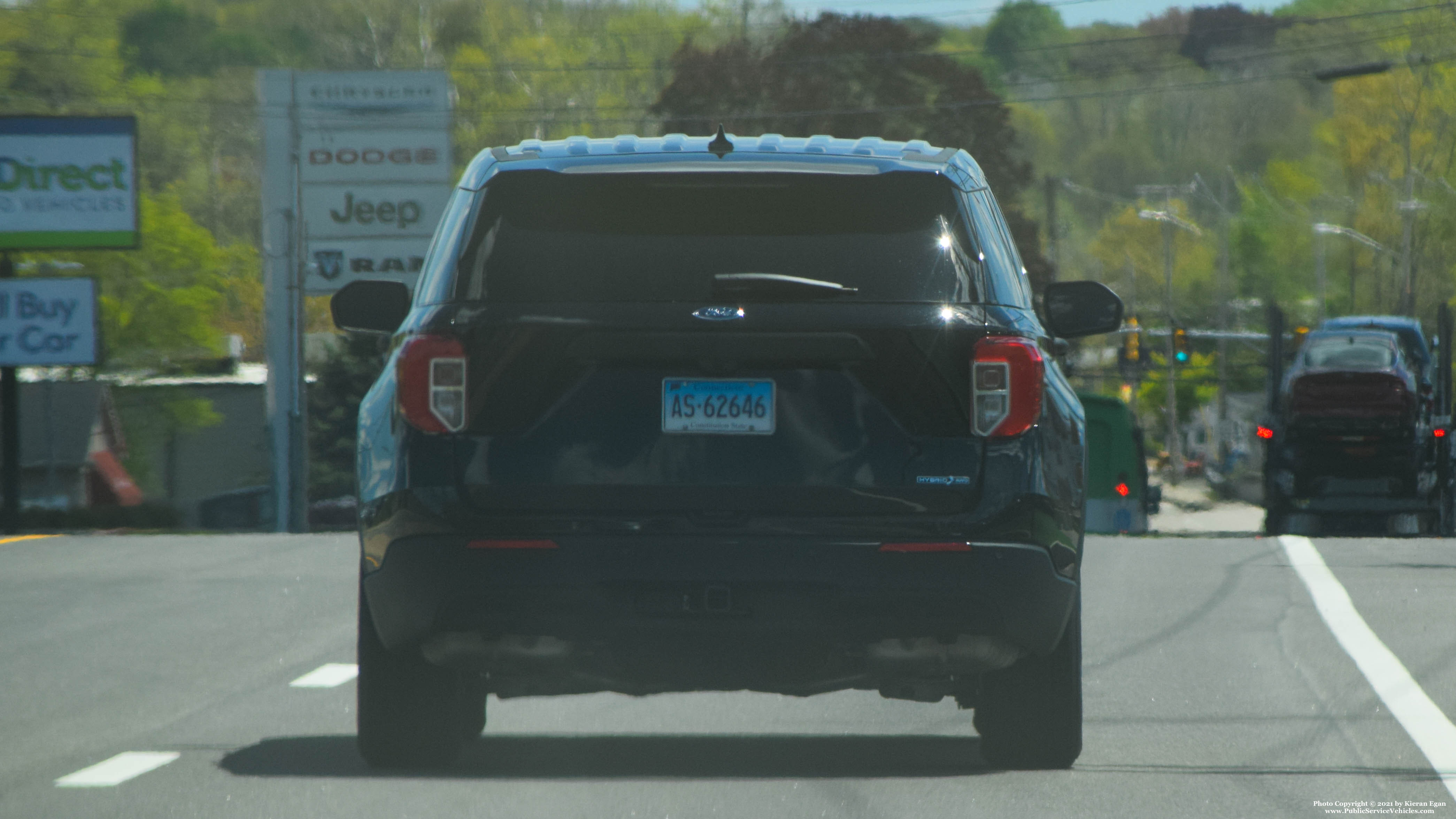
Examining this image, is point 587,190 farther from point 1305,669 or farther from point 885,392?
point 1305,669

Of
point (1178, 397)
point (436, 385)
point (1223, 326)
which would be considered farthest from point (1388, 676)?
point (1178, 397)

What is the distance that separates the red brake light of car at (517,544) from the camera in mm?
6234

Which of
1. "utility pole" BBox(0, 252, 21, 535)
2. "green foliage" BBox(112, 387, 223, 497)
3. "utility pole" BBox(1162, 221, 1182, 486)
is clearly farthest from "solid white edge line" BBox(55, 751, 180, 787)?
"utility pole" BBox(1162, 221, 1182, 486)

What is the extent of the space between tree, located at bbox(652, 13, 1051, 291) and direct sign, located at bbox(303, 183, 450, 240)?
14797 mm

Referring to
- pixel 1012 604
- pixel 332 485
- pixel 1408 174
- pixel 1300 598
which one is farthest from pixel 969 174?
pixel 1408 174

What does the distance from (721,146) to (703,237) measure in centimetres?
39

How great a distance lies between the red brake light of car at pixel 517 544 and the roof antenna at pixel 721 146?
4.02 feet

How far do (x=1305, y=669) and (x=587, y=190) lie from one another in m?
5.33

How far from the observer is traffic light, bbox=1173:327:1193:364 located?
56.5 m

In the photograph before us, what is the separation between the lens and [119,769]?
741 centimetres

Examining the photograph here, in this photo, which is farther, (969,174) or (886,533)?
(969,174)

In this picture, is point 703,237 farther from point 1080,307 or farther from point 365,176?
point 365,176

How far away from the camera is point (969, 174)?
6.71 metres

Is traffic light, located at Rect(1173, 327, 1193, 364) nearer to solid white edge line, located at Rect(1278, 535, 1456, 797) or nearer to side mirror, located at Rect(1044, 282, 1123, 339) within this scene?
solid white edge line, located at Rect(1278, 535, 1456, 797)
